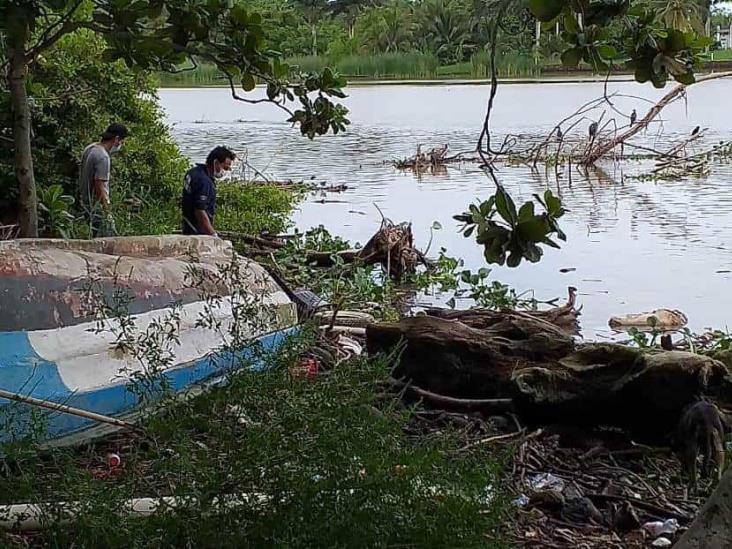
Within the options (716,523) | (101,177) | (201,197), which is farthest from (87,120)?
(716,523)

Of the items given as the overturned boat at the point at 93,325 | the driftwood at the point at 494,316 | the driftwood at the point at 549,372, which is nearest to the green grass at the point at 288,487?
the overturned boat at the point at 93,325

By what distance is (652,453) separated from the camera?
5.14m

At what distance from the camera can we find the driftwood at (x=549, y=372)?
5.15 m

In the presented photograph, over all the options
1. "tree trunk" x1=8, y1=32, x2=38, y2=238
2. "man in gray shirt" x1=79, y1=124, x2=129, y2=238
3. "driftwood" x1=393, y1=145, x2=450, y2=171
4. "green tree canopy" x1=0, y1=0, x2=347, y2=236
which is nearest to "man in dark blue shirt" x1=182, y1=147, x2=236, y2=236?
"man in gray shirt" x1=79, y1=124, x2=129, y2=238

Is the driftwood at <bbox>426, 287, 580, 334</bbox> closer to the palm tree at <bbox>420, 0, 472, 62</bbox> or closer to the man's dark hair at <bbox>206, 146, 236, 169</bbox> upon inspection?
the man's dark hair at <bbox>206, 146, 236, 169</bbox>

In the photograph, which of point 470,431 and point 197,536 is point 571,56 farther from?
point 470,431

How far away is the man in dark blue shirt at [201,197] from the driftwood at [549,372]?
11.2 feet

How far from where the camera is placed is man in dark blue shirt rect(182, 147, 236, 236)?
8.94m

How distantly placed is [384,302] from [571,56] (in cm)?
708

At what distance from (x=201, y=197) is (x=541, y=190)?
11.4 meters

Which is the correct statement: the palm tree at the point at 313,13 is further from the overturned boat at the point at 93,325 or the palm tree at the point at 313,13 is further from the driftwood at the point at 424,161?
the overturned boat at the point at 93,325

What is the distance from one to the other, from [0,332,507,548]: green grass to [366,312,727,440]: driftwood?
7.75ft

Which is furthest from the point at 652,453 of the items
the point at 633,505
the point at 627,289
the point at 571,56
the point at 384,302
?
the point at 627,289

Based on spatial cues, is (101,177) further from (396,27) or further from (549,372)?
(396,27)
